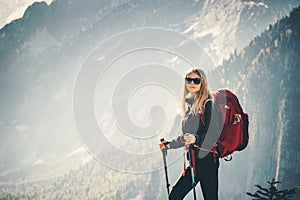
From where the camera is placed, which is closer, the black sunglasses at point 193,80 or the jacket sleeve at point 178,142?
the black sunglasses at point 193,80

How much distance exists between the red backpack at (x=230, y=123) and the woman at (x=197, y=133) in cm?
15

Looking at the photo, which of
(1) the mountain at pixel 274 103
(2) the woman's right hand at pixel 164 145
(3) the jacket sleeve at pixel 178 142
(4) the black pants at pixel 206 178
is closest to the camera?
(4) the black pants at pixel 206 178

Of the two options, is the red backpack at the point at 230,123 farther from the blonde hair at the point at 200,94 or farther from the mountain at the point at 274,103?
the mountain at the point at 274,103

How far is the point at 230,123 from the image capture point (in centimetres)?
432

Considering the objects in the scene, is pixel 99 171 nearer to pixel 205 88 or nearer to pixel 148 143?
pixel 148 143

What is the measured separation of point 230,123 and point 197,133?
1.59 feet

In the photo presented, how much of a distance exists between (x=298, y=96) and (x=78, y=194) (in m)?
143

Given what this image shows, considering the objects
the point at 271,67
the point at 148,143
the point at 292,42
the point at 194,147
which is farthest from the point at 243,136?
the point at 148,143

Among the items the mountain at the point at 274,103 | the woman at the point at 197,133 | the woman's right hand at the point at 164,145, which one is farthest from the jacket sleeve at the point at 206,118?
the mountain at the point at 274,103

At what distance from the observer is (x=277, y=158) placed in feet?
255

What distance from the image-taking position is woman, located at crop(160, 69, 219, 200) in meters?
4.38

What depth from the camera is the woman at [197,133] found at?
4379 mm

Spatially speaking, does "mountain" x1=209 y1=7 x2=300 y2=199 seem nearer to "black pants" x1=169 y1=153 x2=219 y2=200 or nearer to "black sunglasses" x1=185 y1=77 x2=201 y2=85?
"black pants" x1=169 y1=153 x2=219 y2=200

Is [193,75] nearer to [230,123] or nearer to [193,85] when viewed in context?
[193,85]
